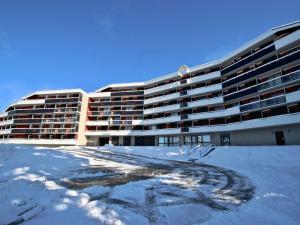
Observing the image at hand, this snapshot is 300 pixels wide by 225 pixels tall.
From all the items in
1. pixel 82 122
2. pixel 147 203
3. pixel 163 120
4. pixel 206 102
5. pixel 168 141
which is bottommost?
pixel 147 203

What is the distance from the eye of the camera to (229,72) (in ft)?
142

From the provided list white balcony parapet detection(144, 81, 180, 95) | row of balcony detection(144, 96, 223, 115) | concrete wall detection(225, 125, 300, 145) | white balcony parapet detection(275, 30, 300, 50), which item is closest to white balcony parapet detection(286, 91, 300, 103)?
concrete wall detection(225, 125, 300, 145)

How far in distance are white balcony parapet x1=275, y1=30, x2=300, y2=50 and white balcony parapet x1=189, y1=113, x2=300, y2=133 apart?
12226 mm

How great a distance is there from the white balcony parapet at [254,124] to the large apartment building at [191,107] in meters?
0.13

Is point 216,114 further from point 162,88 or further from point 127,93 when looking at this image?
point 127,93

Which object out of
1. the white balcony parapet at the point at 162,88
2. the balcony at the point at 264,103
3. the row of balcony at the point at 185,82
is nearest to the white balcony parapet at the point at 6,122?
the white balcony parapet at the point at 162,88

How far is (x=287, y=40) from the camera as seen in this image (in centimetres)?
3250

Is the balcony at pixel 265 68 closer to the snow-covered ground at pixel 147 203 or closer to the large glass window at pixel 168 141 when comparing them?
the large glass window at pixel 168 141

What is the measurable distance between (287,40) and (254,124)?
1517cm

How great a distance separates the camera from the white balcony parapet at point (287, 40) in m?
31.3

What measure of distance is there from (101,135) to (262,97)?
45513mm

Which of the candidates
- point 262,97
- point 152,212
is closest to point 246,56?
point 262,97

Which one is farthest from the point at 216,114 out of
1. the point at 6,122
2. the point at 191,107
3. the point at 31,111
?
the point at 6,122

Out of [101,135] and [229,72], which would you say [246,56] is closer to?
[229,72]
